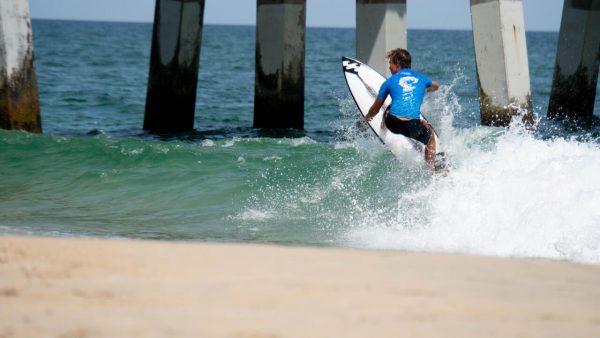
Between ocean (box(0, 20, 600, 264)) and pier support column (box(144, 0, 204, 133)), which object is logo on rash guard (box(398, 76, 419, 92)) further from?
pier support column (box(144, 0, 204, 133))

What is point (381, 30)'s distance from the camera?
53.6 ft

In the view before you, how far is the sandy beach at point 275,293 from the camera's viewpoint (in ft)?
13.4

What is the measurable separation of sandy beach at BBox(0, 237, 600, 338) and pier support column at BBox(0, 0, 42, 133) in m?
9.49

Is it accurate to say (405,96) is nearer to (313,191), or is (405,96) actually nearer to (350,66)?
(313,191)

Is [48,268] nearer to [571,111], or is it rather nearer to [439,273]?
[439,273]

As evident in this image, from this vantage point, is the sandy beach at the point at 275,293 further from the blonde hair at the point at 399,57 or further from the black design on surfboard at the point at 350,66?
the black design on surfboard at the point at 350,66

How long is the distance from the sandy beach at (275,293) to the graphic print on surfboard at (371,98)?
5305mm

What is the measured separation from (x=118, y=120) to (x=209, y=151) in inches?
376

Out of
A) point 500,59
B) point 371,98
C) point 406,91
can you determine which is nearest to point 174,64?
point 500,59

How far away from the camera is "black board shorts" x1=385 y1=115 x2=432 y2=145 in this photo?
33.1 ft


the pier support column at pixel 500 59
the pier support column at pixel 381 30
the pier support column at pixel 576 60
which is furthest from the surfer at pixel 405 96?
the pier support column at pixel 576 60

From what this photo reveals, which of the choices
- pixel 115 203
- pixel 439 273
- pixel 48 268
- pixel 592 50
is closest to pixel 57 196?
pixel 115 203

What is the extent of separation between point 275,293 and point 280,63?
13348mm

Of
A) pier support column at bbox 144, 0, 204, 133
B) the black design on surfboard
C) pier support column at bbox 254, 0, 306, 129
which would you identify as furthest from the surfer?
pier support column at bbox 144, 0, 204, 133
